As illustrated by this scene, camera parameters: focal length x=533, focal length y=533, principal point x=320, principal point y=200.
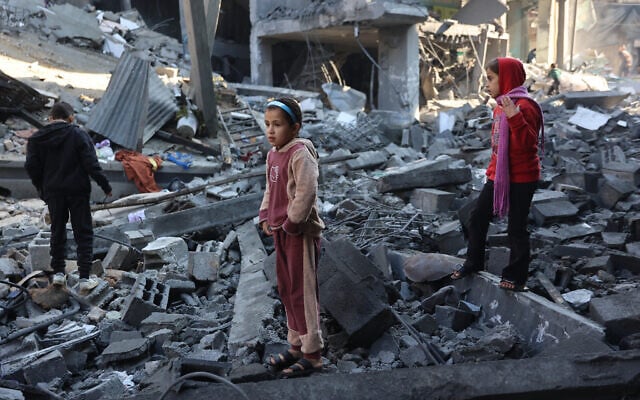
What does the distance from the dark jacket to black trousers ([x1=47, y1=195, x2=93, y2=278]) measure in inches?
4.8

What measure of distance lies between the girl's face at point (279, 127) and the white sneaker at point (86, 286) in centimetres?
286

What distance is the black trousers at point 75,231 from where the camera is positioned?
500cm

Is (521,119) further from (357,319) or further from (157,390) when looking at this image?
(157,390)

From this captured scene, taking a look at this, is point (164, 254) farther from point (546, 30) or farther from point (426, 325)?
point (546, 30)

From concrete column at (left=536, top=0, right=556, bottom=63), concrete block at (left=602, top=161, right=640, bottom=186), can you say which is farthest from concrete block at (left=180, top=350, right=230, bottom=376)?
concrete column at (left=536, top=0, right=556, bottom=63)

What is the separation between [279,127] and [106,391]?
1880mm

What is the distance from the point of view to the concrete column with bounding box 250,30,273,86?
16562 mm

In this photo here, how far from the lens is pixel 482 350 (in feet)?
Answer: 10.5

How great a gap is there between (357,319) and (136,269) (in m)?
3.11

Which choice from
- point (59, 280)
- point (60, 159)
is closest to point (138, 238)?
point (59, 280)

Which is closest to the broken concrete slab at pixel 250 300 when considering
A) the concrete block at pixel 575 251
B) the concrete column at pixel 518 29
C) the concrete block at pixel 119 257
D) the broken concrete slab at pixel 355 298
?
the broken concrete slab at pixel 355 298

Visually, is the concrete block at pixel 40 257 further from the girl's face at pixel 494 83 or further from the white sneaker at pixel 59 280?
the girl's face at pixel 494 83

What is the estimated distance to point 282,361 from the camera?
122 inches

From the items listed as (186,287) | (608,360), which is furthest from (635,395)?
(186,287)
